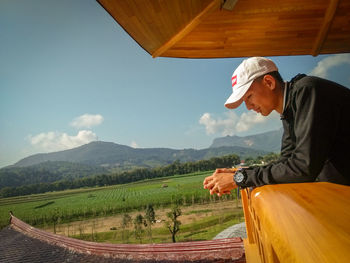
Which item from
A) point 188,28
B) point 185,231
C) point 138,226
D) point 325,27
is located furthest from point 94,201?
point 325,27

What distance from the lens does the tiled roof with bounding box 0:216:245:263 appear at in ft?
12.1

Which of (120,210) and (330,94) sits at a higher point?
(330,94)

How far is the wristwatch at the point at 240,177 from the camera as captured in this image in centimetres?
80

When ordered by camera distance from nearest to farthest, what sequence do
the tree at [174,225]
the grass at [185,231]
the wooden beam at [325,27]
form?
the wooden beam at [325,27] < the tree at [174,225] < the grass at [185,231]

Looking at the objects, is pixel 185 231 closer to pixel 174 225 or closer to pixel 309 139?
pixel 174 225

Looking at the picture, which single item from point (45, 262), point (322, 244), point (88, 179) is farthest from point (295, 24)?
point (88, 179)

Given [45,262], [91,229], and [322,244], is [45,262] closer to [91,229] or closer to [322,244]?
[322,244]

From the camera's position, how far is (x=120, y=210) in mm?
45906

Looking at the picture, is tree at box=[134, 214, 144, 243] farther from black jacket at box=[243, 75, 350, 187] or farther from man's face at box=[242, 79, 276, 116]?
black jacket at box=[243, 75, 350, 187]

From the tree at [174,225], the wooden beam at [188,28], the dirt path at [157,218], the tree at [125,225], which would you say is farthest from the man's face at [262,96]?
the tree at [125,225]

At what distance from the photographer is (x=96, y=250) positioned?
23.2ft

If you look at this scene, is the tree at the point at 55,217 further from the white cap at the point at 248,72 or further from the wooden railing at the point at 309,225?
the wooden railing at the point at 309,225

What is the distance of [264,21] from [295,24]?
0.45 meters

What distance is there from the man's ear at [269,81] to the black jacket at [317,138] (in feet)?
0.73
